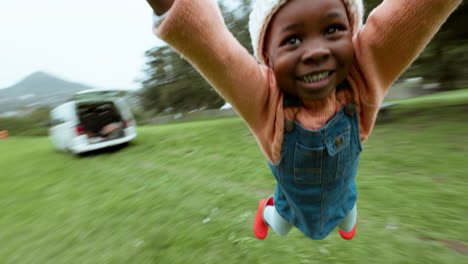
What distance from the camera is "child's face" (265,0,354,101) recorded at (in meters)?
0.92

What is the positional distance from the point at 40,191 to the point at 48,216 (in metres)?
1.50

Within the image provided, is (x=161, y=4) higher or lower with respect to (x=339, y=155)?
higher

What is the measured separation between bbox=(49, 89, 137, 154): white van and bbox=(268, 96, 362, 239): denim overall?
743 centimetres

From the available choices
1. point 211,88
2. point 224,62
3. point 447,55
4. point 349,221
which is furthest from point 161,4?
point 211,88

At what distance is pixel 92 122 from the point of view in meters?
8.45

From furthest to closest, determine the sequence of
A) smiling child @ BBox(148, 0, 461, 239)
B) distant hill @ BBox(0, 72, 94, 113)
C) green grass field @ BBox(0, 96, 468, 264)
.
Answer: distant hill @ BBox(0, 72, 94, 113)
green grass field @ BBox(0, 96, 468, 264)
smiling child @ BBox(148, 0, 461, 239)

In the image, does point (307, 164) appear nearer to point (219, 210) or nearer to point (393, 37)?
point (393, 37)

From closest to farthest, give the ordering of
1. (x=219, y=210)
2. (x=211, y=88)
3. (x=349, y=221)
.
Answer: (x=349, y=221) < (x=219, y=210) < (x=211, y=88)

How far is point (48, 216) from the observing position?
3.76 metres

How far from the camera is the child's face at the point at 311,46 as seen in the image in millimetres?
922

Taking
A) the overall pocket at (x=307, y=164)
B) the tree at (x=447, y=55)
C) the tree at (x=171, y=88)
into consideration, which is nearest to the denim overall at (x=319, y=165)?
the overall pocket at (x=307, y=164)

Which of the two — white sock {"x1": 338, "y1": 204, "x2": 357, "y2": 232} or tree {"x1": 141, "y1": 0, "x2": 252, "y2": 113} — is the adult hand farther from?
tree {"x1": 141, "y1": 0, "x2": 252, "y2": 113}

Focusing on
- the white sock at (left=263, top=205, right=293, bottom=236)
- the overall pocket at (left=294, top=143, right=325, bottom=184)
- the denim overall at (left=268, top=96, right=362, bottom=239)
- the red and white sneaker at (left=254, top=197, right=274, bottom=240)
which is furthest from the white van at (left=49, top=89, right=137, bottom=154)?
the overall pocket at (left=294, top=143, right=325, bottom=184)

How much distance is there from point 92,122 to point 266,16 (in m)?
8.74
